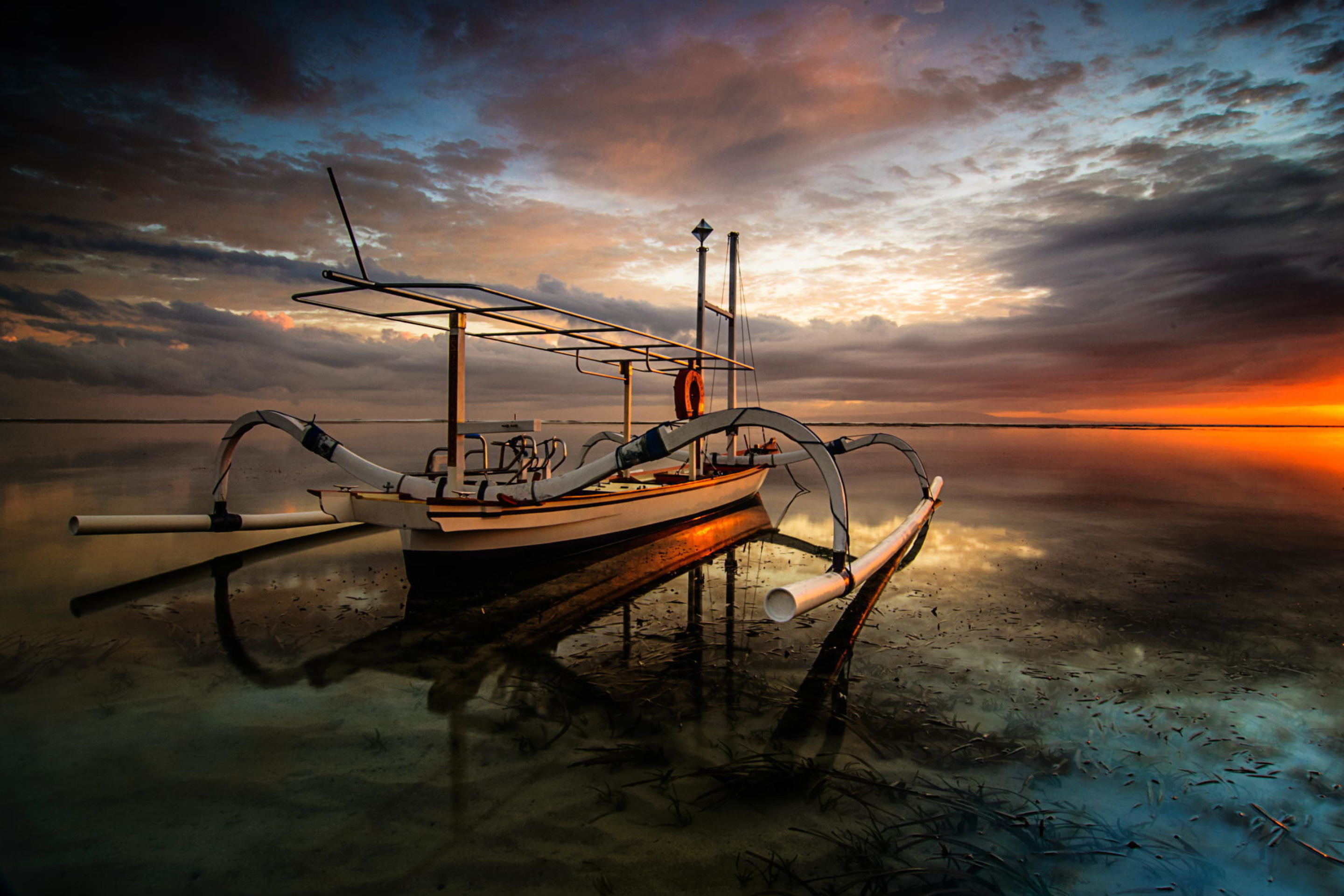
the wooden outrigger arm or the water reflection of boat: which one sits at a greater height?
the wooden outrigger arm

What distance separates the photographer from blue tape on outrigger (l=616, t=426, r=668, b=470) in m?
7.29

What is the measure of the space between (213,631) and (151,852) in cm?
396

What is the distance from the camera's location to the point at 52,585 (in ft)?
25.1

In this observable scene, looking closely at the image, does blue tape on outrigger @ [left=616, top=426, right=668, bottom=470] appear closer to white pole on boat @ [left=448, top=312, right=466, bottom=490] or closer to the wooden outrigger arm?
the wooden outrigger arm

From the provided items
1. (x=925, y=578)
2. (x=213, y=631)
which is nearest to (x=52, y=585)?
(x=213, y=631)

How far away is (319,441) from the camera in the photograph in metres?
8.45

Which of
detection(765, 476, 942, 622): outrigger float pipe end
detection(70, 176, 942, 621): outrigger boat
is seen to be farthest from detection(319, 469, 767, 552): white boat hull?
detection(765, 476, 942, 622): outrigger float pipe end

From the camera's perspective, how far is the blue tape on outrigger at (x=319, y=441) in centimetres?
838

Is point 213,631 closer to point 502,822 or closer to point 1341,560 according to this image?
point 502,822

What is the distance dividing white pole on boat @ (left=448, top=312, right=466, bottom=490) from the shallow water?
168 centimetres

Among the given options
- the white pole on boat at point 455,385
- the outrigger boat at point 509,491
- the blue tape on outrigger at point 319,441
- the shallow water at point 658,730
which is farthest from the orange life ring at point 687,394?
the blue tape on outrigger at point 319,441

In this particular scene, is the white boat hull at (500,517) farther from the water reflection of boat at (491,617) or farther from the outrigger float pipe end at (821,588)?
the outrigger float pipe end at (821,588)

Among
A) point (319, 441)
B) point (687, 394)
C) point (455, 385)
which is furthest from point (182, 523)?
point (687, 394)

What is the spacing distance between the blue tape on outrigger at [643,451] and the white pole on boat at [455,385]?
2286 mm
